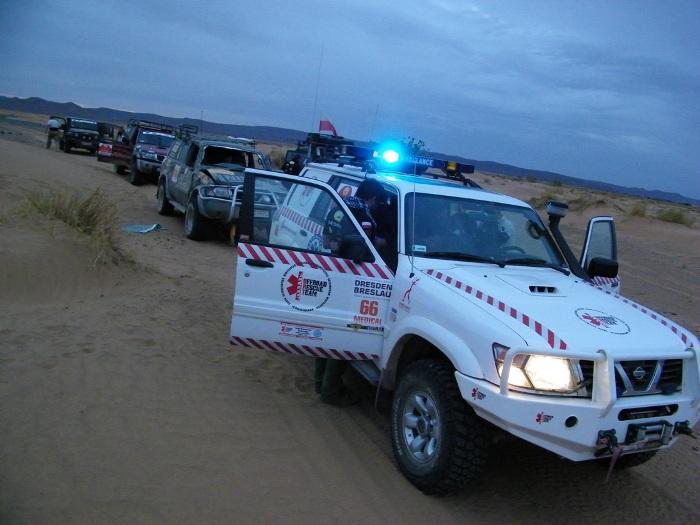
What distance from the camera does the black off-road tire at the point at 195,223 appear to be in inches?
451

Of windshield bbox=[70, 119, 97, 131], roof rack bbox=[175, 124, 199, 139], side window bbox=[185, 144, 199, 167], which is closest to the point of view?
side window bbox=[185, 144, 199, 167]

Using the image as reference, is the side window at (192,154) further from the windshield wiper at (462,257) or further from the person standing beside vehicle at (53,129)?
the person standing beside vehicle at (53,129)

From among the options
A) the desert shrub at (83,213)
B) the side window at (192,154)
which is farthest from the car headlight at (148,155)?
the desert shrub at (83,213)

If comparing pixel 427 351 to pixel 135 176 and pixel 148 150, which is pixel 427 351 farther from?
pixel 135 176

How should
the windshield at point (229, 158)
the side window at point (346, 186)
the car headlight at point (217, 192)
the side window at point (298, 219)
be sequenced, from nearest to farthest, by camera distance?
the side window at point (298, 219) → the side window at point (346, 186) → the car headlight at point (217, 192) → the windshield at point (229, 158)

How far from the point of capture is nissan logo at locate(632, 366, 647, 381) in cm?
340

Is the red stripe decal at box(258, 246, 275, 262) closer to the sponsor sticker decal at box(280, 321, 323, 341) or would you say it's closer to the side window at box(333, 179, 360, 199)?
the sponsor sticker decal at box(280, 321, 323, 341)

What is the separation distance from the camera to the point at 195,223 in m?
11.5

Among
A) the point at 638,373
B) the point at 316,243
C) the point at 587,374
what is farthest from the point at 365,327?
the point at 638,373

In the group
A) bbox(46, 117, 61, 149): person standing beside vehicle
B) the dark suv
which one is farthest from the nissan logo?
bbox(46, 117, 61, 149): person standing beside vehicle

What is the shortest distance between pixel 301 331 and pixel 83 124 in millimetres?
30675

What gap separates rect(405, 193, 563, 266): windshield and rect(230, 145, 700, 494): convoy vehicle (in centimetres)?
1

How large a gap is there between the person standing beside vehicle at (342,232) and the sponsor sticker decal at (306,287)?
35 centimetres

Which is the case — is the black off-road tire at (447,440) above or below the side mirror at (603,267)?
below
